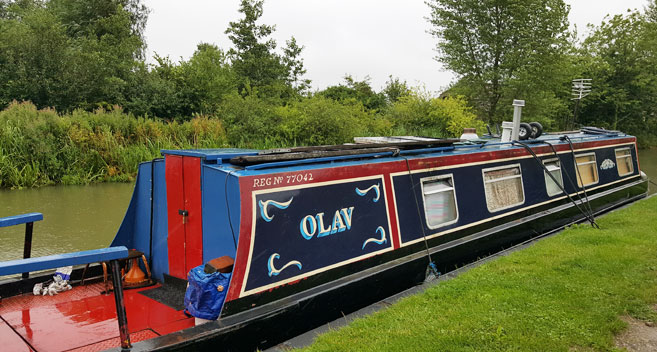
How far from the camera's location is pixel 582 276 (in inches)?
179

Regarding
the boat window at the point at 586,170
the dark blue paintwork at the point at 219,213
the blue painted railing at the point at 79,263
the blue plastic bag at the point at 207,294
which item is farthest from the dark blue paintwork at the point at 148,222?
the boat window at the point at 586,170

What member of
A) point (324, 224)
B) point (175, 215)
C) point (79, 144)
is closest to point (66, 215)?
point (79, 144)

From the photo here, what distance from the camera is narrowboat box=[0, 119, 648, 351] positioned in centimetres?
331

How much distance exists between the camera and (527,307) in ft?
12.5

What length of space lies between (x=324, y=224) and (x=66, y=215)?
6.92 meters

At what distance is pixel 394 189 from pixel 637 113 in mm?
28311

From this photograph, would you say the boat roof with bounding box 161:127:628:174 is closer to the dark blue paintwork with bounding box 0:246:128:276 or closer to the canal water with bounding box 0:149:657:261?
the dark blue paintwork with bounding box 0:246:128:276

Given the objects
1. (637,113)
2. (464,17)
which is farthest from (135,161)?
(637,113)

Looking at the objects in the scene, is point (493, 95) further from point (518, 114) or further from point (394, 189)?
point (394, 189)

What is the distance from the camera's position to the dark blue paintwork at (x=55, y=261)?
2512 mm

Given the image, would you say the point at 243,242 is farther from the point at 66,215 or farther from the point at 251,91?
the point at 251,91

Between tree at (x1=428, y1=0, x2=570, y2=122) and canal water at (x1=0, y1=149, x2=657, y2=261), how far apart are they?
853 cm

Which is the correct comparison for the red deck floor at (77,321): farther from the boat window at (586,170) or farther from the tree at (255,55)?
the tree at (255,55)

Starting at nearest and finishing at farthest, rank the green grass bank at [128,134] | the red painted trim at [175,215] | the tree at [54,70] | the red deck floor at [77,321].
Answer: the red deck floor at [77,321] < the red painted trim at [175,215] < the green grass bank at [128,134] < the tree at [54,70]
